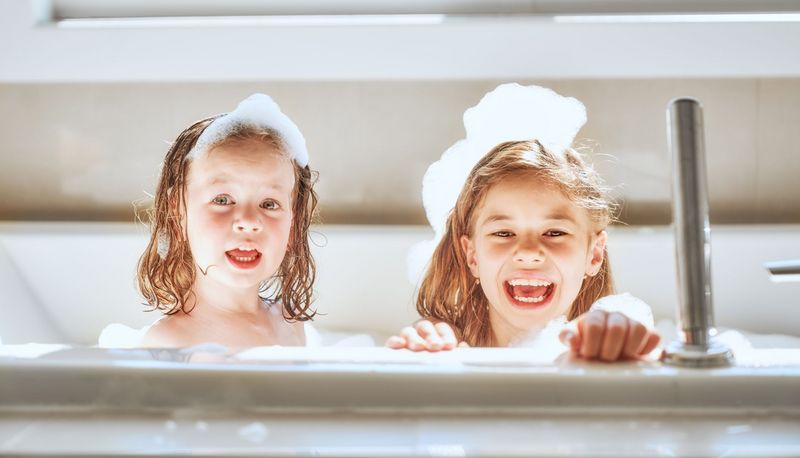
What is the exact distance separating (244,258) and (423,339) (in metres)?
0.40

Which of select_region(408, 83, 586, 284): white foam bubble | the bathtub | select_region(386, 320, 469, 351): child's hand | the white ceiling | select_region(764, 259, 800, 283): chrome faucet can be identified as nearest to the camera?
the bathtub

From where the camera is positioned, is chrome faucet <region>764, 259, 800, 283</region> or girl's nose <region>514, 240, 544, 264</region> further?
girl's nose <region>514, 240, 544, 264</region>

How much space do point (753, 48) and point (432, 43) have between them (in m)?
0.70

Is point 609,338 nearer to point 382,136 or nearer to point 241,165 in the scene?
point 241,165

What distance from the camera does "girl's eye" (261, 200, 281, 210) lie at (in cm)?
132

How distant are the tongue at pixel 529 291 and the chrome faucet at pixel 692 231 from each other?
0.67m

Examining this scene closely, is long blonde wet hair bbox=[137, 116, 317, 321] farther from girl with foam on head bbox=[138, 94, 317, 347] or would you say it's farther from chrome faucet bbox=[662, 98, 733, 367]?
chrome faucet bbox=[662, 98, 733, 367]

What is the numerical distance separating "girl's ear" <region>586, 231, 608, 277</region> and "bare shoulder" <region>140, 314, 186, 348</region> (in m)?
0.70

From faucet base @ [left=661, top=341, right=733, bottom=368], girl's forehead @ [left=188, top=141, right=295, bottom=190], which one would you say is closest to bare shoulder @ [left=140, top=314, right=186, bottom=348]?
girl's forehead @ [left=188, top=141, right=295, bottom=190]

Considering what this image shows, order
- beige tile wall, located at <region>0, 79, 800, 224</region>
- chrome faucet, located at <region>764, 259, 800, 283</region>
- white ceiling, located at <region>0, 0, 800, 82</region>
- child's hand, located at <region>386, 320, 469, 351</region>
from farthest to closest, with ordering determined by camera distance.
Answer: beige tile wall, located at <region>0, 79, 800, 224</region>
white ceiling, located at <region>0, 0, 800, 82</region>
child's hand, located at <region>386, 320, 469, 351</region>
chrome faucet, located at <region>764, 259, 800, 283</region>

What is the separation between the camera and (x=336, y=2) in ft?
6.35

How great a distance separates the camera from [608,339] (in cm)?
71

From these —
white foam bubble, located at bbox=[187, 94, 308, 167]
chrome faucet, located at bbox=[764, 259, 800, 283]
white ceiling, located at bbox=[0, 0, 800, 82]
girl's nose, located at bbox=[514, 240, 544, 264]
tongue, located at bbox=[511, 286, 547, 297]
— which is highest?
white ceiling, located at bbox=[0, 0, 800, 82]

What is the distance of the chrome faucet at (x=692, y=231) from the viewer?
655 millimetres
